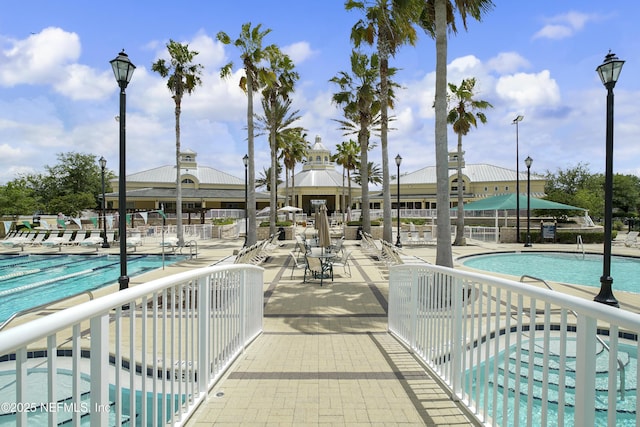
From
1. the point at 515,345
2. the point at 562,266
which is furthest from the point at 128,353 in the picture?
the point at 562,266

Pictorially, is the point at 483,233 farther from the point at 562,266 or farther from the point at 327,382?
the point at 327,382

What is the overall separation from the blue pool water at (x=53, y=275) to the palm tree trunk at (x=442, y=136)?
790 centimetres

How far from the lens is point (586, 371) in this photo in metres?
1.83

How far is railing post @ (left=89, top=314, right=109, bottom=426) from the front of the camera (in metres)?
1.77

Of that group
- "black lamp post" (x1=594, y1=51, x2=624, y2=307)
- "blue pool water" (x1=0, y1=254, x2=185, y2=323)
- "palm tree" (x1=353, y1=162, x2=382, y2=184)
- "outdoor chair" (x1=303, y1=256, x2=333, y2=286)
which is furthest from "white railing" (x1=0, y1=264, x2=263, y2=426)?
"palm tree" (x1=353, y1=162, x2=382, y2=184)

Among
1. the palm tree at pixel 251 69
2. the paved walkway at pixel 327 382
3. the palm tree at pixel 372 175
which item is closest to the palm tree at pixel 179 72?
the palm tree at pixel 251 69

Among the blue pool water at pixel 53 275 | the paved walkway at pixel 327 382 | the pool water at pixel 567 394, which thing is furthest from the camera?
the blue pool water at pixel 53 275

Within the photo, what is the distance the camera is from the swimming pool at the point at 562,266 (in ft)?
43.4

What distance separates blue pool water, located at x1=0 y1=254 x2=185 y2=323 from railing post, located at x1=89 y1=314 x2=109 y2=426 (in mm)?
7321

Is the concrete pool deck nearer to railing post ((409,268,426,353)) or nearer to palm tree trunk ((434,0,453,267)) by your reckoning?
railing post ((409,268,426,353))

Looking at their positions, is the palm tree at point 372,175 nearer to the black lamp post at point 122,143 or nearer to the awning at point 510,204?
the awning at point 510,204

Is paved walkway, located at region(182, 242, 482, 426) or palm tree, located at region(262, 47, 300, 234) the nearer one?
paved walkway, located at region(182, 242, 482, 426)

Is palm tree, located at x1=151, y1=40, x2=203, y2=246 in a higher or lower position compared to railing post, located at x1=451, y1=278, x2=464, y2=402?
higher

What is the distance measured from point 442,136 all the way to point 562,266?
10930 millimetres
